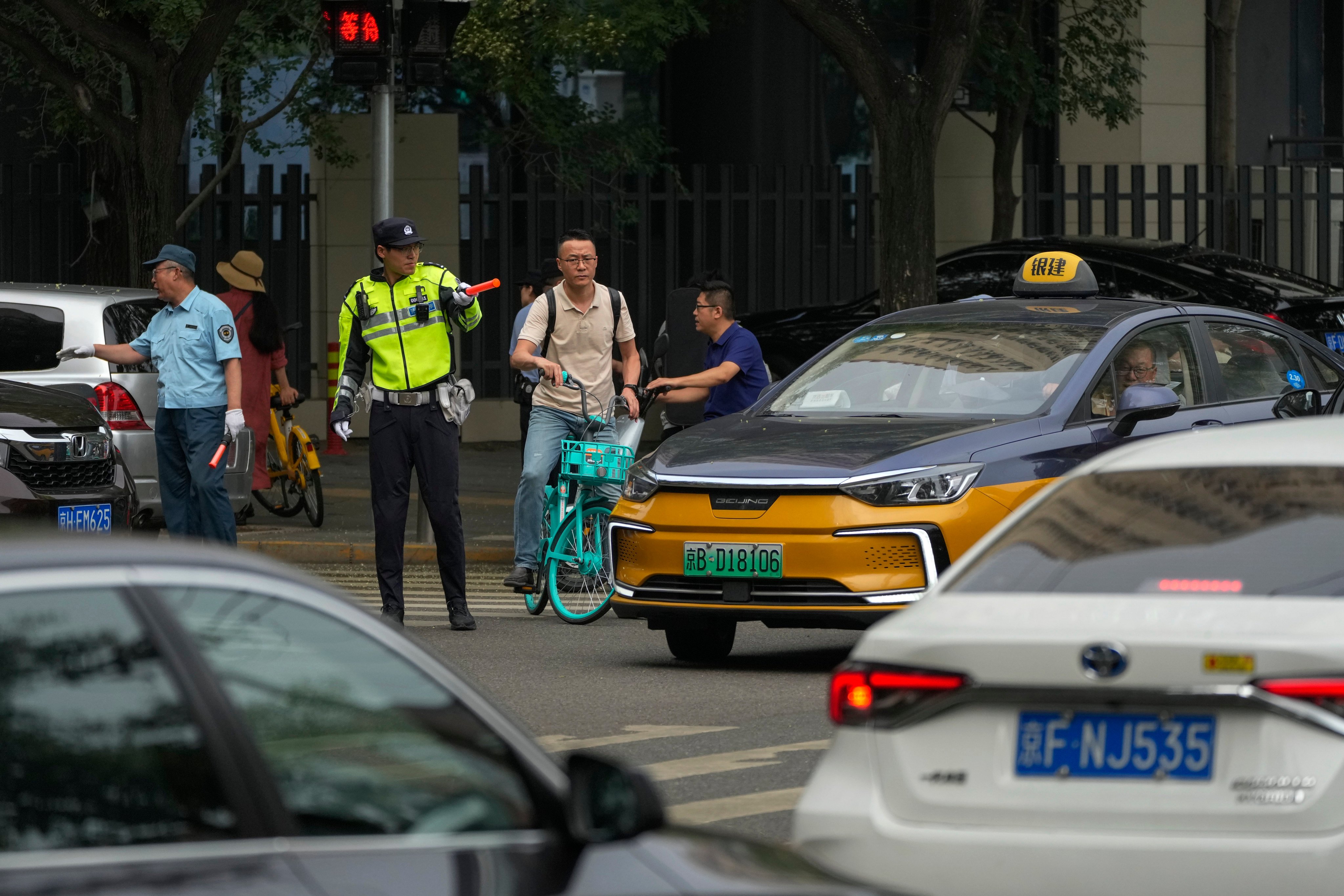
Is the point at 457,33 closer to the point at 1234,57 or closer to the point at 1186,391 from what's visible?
the point at 1234,57

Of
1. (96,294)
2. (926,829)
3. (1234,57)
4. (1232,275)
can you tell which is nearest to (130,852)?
(926,829)

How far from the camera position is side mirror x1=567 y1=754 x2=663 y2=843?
2926mm

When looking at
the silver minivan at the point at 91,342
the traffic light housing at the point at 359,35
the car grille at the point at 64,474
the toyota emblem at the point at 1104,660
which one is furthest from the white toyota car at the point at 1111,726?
the traffic light housing at the point at 359,35

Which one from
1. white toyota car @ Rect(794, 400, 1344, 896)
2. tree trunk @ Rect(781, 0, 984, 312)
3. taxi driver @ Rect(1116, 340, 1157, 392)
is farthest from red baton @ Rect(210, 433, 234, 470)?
white toyota car @ Rect(794, 400, 1344, 896)

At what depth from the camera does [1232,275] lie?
649 inches

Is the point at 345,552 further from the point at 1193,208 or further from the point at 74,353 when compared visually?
the point at 1193,208

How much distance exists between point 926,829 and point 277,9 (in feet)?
56.1

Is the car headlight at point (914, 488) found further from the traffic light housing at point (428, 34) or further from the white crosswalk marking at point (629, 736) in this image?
the traffic light housing at point (428, 34)

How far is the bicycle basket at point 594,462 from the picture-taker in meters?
11.3

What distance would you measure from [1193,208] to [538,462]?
1388cm

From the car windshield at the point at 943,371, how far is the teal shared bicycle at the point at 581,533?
1276mm

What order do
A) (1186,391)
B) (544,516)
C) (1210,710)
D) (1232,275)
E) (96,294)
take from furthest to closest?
1. (1232,275)
2. (96,294)
3. (544,516)
4. (1186,391)
5. (1210,710)

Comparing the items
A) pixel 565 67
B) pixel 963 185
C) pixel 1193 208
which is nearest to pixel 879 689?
pixel 565 67

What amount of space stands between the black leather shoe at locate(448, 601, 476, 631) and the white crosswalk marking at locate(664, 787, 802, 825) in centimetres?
434
